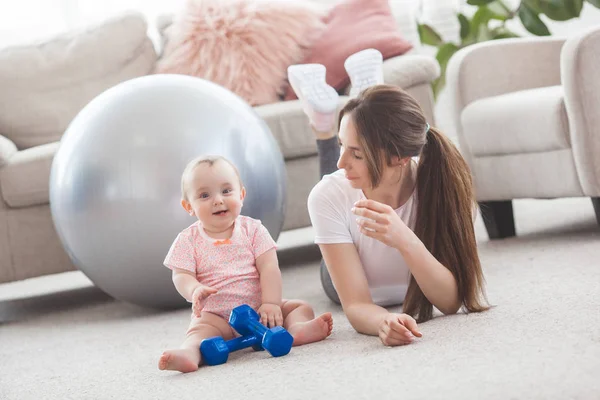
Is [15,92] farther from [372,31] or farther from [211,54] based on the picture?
[372,31]

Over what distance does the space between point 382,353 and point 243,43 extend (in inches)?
81.1

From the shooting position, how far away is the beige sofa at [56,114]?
283 cm

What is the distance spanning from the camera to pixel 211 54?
3.36 m

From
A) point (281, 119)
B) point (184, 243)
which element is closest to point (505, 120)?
point (281, 119)

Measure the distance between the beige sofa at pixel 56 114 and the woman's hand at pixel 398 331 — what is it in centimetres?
142

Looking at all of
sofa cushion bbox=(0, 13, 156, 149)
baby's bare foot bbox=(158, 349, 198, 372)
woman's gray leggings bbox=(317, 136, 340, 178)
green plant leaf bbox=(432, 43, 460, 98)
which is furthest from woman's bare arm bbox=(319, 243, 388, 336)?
green plant leaf bbox=(432, 43, 460, 98)

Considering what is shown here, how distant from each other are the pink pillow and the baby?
59.3 inches

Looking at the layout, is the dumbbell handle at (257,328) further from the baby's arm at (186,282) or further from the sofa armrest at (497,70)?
the sofa armrest at (497,70)

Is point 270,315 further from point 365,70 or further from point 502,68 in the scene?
point 502,68

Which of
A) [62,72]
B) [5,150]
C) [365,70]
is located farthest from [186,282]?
[62,72]

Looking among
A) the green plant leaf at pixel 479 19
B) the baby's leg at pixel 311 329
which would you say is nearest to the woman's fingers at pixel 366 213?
the baby's leg at pixel 311 329

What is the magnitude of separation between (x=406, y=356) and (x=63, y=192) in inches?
46.7

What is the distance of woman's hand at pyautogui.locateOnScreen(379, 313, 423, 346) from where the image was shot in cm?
156

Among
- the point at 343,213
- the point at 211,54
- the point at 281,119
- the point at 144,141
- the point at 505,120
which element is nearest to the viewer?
the point at 343,213
